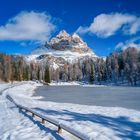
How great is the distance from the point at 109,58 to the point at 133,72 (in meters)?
43.4

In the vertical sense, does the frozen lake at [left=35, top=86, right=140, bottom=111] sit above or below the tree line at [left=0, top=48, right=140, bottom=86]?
below

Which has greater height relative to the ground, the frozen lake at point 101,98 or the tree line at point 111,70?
the tree line at point 111,70

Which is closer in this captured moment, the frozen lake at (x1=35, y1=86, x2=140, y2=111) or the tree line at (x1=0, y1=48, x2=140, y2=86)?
the frozen lake at (x1=35, y1=86, x2=140, y2=111)

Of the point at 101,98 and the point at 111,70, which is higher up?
the point at 111,70

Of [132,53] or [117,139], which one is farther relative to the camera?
[132,53]

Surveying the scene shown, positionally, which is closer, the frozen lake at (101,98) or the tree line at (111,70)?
the frozen lake at (101,98)

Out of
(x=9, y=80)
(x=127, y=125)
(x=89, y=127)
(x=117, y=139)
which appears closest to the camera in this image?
(x=117, y=139)

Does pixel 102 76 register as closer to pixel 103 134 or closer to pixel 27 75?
pixel 27 75

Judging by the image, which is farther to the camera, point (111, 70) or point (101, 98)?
point (111, 70)

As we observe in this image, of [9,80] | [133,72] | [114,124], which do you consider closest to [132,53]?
[133,72]

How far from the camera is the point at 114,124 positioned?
1964cm

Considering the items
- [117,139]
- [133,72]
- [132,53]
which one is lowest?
[117,139]

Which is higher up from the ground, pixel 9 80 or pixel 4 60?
pixel 4 60

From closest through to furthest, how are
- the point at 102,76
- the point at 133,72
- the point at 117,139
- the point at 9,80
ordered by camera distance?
the point at 117,139, the point at 133,72, the point at 9,80, the point at 102,76
